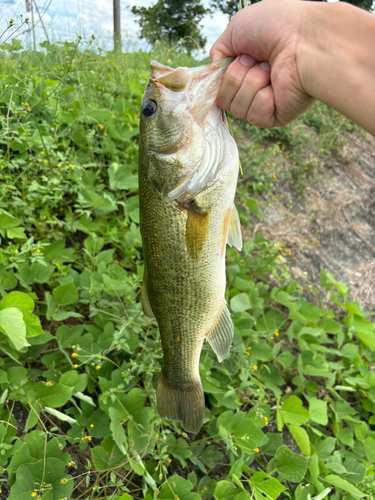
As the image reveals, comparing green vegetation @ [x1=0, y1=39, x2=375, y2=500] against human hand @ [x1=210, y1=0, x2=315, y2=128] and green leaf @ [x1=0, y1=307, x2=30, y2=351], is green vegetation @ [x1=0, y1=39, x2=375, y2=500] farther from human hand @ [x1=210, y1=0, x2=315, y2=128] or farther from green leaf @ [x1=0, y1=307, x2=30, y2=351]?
human hand @ [x1=210, y1=0, x2=315, y2=128]

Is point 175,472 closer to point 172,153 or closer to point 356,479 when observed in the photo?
point 356,479

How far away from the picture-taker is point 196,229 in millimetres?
1502

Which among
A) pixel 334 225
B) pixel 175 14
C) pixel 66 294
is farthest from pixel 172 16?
pixel 66 294

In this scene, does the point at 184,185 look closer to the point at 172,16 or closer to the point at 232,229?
the point at 232,229

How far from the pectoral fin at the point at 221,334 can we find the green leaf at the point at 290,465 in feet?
3.40

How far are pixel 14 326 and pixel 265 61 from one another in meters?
1.71

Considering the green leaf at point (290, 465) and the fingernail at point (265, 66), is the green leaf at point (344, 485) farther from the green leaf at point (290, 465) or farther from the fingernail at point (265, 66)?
the fingernail at point (265, 66)

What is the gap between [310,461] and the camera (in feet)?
7.32

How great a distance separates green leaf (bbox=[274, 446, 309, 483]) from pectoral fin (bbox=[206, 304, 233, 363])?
3.40ft


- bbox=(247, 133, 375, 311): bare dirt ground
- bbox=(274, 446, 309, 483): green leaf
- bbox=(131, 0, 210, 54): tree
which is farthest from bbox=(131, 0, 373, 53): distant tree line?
bbox=(274, 446, 309, 483): green leaf

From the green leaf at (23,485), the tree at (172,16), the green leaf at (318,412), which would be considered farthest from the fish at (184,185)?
the tree at (172,16)

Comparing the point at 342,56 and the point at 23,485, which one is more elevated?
the point at 342,56

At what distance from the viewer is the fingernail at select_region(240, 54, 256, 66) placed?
5.24 feet

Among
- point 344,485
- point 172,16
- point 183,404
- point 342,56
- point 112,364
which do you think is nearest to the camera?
point 342,56
